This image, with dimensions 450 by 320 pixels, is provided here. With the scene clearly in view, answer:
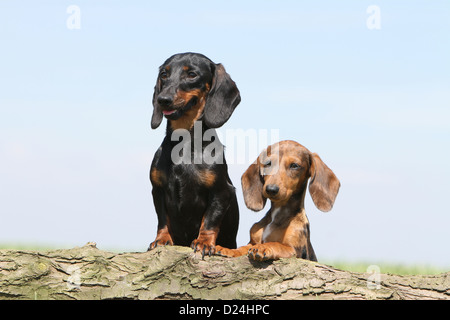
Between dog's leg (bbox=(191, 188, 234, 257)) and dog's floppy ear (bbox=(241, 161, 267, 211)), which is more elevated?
dog's floppy ear (bbox=(241, 161, 267, 211))

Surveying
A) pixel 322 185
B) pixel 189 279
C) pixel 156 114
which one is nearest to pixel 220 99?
pixel 156 114

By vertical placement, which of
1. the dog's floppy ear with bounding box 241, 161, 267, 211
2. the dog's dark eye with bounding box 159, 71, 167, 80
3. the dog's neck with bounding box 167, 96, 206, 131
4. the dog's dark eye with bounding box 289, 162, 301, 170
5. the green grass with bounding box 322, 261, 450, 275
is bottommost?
the green grass with bounding box 322, 261, 450, 275

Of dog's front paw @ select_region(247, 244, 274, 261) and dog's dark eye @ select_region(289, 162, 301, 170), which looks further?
dog's dark eye @ select_region(289, 162, 301, 170)

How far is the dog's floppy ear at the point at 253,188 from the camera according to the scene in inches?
244

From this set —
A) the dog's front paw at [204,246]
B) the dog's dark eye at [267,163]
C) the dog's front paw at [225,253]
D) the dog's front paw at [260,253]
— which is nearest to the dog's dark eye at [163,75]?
the dog's dark eye at [267,163]

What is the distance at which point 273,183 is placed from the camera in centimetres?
579

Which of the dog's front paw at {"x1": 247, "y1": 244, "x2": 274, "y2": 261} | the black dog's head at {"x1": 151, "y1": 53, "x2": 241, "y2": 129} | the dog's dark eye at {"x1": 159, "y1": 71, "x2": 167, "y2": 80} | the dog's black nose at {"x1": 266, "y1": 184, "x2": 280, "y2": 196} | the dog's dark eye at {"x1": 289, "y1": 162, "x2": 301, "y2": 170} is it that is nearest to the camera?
the dog's front paw at {"x1": 247, "y1": 244, "x2": 274, "y2": 261}

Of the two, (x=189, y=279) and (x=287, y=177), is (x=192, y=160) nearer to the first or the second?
(x=287, y=177)

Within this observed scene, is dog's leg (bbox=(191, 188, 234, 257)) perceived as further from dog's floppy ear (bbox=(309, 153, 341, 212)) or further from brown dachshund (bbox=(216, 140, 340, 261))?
dog's floppy ear (bbox=(309, 153, 341, 212))

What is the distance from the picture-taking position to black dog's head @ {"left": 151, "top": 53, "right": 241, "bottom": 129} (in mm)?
6430

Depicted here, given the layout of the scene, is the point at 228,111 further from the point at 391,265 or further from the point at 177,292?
the point at 391,265

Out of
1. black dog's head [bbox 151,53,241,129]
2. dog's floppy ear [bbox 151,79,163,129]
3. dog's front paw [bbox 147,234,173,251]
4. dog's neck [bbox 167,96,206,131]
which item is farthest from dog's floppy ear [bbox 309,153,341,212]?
dog's floppy ear [bbox 151,79,163,129]
